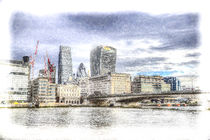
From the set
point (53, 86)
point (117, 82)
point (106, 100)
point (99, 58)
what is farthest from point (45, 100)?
point (99, 58)

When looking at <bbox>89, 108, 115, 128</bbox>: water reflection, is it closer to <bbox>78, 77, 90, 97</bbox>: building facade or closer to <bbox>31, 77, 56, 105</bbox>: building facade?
<bbox>31, 77, 56, 105</bbox>: building facade

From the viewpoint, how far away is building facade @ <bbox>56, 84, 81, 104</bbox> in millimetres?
65688

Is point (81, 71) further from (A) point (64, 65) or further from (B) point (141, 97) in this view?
(B) point (141, 97)

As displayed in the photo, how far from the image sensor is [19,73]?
55281 millimetres

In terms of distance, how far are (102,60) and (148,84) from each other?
24.9m

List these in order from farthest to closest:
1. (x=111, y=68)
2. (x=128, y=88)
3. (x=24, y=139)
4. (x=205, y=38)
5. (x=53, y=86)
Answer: (x=111, y=68) → (x=128, y=88) → (x=53, y=86) → (x=205, y=38) → (x=24, y=139)

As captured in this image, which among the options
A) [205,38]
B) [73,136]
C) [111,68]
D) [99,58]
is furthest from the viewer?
[99,58]

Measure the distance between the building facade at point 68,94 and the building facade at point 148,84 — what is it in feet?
54.4

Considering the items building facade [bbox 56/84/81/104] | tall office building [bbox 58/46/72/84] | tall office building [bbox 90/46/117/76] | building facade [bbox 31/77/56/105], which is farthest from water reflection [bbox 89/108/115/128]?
tall office building [bbox 58/46/72/84]

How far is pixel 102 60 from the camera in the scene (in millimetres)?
94312

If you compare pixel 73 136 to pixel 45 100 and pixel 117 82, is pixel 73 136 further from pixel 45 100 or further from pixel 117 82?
pixel 117 82

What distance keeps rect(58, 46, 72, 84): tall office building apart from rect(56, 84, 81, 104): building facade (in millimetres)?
51259

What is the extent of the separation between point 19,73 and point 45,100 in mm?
7899

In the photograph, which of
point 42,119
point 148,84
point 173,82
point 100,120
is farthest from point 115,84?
point 100,120
